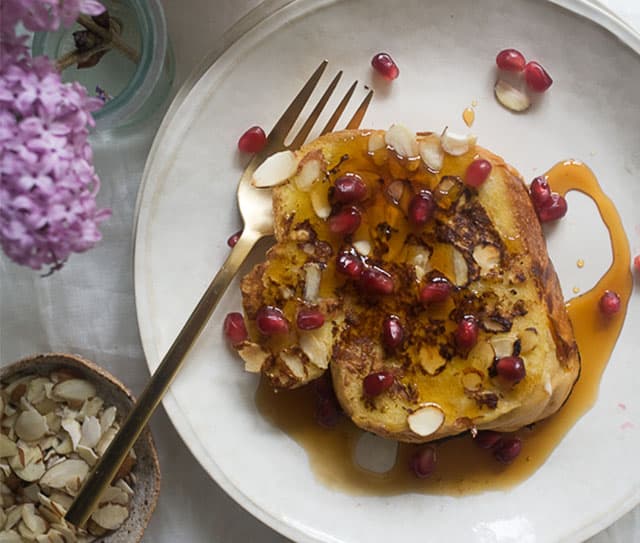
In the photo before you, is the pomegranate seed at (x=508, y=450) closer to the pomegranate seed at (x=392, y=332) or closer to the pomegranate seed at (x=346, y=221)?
the pomegranate seed at (x=392, y=332)

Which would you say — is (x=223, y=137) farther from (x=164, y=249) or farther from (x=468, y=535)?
(x=468, y=535)

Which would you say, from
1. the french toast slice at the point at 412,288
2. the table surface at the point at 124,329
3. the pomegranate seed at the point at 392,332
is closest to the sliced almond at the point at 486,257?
the french toast slice at the point at 412,288

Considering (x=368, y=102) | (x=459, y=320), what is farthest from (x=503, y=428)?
(x=368, y=102)

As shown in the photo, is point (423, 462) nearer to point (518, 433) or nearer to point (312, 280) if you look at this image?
point (518, 433)

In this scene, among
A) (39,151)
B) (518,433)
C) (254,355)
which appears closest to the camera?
A: (39,151)

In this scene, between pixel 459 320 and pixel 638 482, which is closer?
pixel 459 320

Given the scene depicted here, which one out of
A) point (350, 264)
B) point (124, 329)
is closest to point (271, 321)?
point (350, 264)
